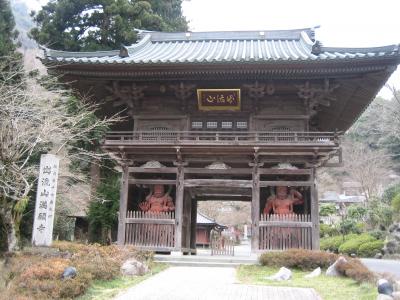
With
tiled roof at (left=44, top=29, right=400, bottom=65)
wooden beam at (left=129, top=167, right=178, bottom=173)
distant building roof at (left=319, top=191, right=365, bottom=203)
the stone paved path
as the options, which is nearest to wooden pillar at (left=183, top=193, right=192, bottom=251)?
wooden beam at (left=129, top=167, right=178, bottom=173)

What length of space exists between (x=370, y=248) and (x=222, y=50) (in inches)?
874

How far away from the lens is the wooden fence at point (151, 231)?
15.2m

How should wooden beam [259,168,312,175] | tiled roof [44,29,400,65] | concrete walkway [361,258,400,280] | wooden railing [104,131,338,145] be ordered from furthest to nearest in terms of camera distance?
concrete walkway [361,258,400,280] → wooden beam [259,168,312,175] → wooden railing [104,131,338,145] → tiled roof [44,29,400,65]

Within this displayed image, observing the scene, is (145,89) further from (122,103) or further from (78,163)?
(78,163)

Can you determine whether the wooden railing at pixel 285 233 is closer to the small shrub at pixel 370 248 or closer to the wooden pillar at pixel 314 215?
the wooden pillar at pixel 314 215

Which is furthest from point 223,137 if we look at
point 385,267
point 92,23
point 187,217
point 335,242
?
point 335,242

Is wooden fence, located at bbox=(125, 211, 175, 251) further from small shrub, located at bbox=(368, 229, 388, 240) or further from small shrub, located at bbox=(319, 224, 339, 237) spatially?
small shrub, located at bbox=(319, 224, 339, 237)

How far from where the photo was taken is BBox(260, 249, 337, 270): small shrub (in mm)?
12828

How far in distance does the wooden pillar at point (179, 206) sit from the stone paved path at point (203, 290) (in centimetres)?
343

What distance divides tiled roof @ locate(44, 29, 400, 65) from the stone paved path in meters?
7.01

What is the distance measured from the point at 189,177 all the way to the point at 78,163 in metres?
11.0

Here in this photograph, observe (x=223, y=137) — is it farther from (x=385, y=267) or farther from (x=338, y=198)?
(x=338, y=198)

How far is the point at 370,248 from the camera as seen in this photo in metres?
33.5

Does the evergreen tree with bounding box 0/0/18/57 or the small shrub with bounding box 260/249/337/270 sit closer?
the small shrub with bounding box 260/249/337/270
